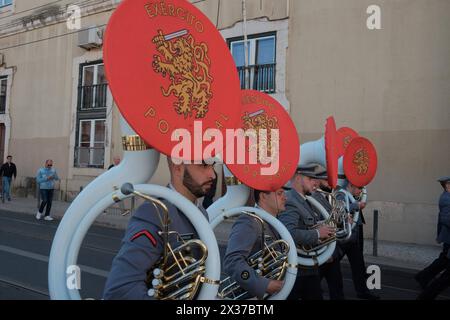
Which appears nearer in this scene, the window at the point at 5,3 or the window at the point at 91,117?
the window at the point at 91,117

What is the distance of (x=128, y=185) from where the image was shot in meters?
1.81

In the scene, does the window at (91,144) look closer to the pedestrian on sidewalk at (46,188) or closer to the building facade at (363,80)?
the building facade at (363,80)

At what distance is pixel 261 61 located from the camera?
13289 millimetres

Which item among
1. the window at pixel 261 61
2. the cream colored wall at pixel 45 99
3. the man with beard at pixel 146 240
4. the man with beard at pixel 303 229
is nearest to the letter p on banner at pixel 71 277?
the man with beard at pixel 146 240

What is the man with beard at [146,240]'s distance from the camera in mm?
1685

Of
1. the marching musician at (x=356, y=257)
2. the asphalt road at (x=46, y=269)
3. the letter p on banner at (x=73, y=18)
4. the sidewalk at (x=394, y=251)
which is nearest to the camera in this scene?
the asphalt road at (x=46, y=269)

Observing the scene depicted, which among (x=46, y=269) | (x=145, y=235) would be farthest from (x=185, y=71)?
(x=46, y=269)

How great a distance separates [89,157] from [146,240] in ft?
52.6

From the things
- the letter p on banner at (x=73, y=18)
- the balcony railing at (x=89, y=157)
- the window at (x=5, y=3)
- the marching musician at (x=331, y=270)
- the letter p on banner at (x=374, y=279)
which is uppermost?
the window at (x=5, y=3)

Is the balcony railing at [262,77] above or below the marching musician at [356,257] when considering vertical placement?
above

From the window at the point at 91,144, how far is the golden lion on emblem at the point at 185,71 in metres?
15.1

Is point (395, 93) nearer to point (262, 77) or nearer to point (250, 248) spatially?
point (262, 77)
